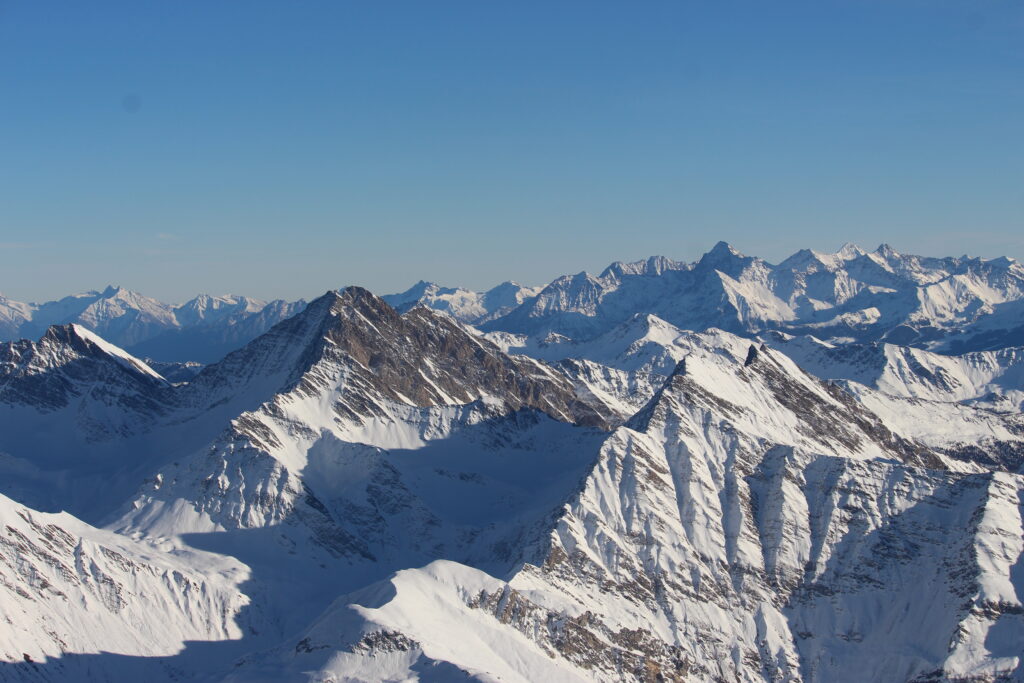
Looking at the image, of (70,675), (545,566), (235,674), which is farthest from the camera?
(545,566)

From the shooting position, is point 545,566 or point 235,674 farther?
point 545,566

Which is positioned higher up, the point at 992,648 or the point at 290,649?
the point at 992,648

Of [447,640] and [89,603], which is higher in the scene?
[447,640]

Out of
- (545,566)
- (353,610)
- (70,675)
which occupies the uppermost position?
(545,566)

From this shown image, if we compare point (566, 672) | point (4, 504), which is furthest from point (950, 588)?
point (4, 504)

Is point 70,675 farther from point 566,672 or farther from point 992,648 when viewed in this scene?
point 992,648

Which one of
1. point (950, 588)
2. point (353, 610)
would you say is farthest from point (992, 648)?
point (353, 610)

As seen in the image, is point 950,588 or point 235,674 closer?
point 235,674

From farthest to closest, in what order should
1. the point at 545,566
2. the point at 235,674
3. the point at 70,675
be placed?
the point at 545,566, the point at 70,675, the point at 235,674

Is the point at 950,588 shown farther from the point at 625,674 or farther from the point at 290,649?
the point at 290,649
